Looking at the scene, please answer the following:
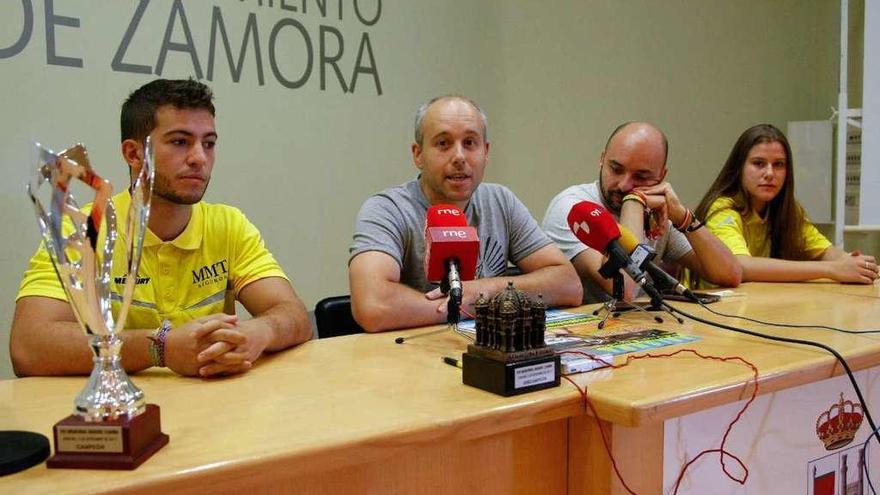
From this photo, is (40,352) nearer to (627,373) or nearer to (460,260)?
(460,260)

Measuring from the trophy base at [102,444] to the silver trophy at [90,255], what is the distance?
0.02 meters

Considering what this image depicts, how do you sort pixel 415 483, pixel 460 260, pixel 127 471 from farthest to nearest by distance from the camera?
pixel 460 260
pixel 415 483
pixel 127 471

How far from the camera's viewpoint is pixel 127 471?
31.9 inches

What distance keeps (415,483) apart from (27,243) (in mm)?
1798

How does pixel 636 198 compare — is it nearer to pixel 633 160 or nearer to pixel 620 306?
pixel 633 160

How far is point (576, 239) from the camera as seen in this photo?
2270 millimetres

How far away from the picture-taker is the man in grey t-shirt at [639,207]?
213cm

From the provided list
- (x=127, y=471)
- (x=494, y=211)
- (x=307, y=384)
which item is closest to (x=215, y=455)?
(x=127, y=471)

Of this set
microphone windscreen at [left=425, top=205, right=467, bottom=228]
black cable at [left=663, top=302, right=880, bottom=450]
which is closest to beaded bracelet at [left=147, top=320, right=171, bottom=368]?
microphone windscreen at [left=425, top=205, right=467, bottom=228]

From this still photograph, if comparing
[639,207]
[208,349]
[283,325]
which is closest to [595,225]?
[639,207]

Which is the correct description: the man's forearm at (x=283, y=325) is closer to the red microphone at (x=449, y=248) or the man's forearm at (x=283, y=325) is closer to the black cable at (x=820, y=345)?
the red microphone at (x=449, y=248)

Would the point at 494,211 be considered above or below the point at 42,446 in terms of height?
above

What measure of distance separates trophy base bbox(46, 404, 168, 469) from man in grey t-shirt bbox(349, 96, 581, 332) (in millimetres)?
853

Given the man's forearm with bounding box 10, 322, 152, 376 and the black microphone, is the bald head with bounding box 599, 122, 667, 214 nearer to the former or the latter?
the black microphone
